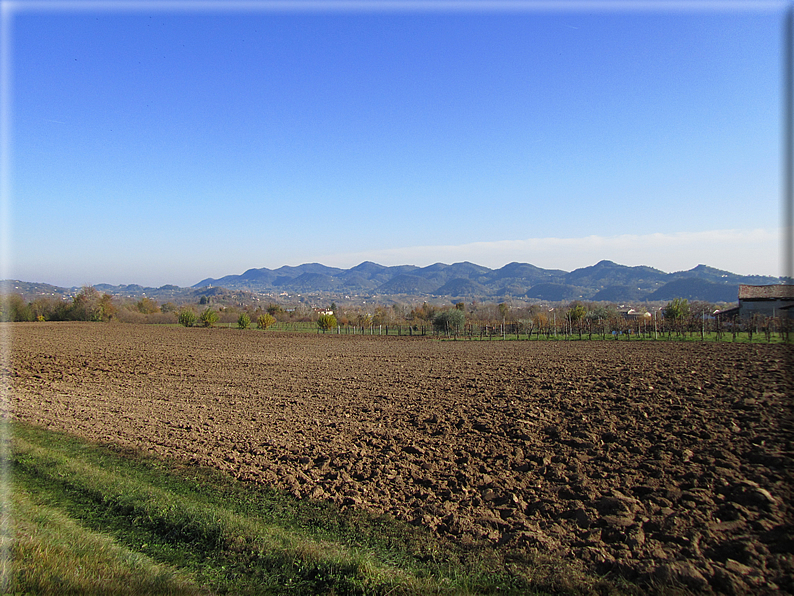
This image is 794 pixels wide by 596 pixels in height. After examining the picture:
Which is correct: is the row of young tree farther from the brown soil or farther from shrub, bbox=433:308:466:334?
the brown soil

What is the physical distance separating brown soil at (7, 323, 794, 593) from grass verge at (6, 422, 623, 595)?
0.55 meters

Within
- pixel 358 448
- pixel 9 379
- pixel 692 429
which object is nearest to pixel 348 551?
pixel 358 448

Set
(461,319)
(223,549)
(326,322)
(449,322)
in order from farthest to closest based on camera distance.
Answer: (326,322) → (449,322) → (461,319) → (223,549)

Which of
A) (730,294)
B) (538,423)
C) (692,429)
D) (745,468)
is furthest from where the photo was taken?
(730,294)

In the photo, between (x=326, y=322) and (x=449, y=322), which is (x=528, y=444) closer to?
(x=449, y=322)

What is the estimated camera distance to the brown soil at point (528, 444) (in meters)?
5.52

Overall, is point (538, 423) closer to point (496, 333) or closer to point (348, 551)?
point (348, 551)

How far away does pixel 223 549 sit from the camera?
5.44 m

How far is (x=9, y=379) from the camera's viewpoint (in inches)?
764

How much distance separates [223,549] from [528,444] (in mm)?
6078

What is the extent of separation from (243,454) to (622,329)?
4519 cm

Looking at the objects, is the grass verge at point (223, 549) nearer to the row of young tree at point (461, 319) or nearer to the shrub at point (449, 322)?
the row of young tree at point (461, 319)

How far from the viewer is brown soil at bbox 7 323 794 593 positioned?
5516 millimetres

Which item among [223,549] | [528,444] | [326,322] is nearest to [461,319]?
[326,322]
